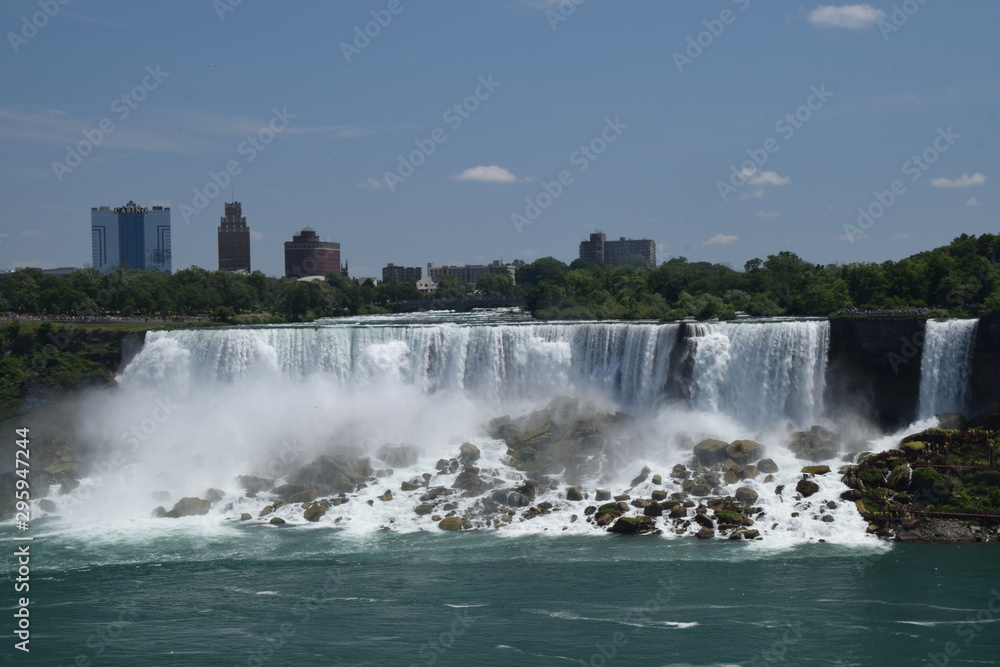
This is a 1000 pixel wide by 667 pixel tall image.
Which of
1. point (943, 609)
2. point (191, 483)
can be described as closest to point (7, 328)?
point (191, 483)

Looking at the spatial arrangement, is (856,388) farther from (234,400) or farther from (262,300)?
(262,300)

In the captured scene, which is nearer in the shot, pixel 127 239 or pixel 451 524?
pixel 451 524

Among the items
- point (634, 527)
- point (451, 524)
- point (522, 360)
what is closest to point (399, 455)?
point (451, 524)

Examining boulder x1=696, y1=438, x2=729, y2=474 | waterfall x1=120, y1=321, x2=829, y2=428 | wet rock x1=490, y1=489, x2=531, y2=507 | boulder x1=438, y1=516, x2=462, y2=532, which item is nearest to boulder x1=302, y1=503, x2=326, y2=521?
boulder x1=438, y1=516, x2=462, y2=532

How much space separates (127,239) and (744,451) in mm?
168319

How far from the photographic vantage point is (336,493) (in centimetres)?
3006

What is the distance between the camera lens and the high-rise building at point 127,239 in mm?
173000

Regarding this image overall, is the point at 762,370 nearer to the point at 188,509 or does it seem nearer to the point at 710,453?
the point at 710,453

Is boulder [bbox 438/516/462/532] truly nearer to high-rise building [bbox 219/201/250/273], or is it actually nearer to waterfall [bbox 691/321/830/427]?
waterfall [bbox 691/321/830/427]

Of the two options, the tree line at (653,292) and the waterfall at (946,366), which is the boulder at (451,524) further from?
the tree line at (653,292)

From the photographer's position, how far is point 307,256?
7259 inches

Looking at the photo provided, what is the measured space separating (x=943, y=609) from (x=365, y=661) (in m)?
12.5

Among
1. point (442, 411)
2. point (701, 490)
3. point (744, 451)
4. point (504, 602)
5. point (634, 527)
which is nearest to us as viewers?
point (504, 602)

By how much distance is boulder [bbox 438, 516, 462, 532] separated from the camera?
27.1 meters
